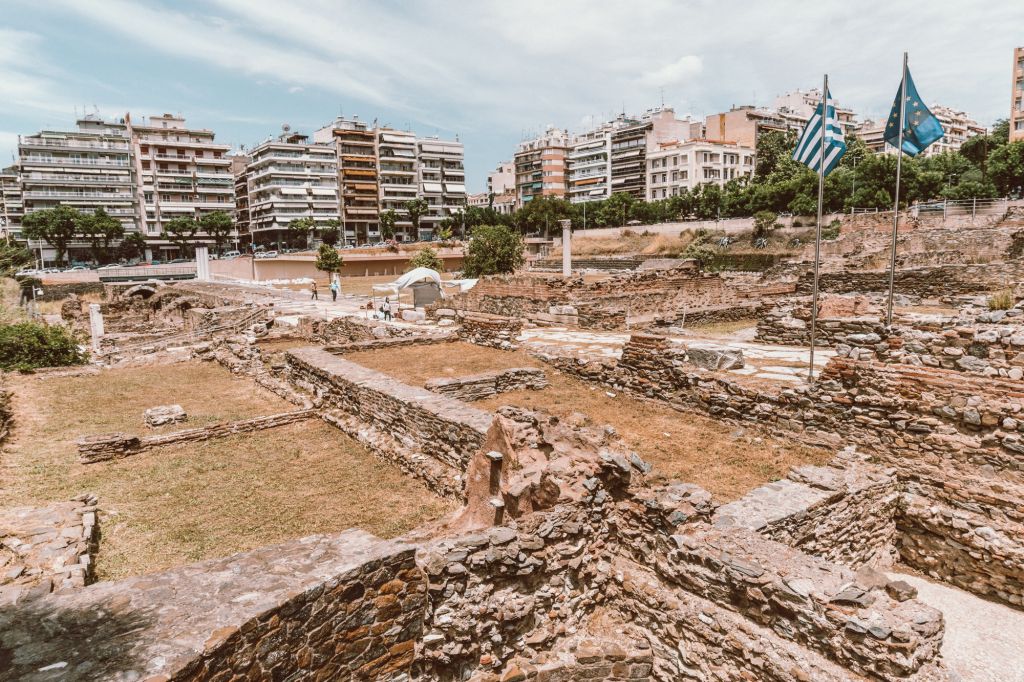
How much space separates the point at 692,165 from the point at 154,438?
92.7 metres

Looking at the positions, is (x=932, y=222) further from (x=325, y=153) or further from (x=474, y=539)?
(x=325, y=153)

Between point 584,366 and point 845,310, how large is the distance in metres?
9.84

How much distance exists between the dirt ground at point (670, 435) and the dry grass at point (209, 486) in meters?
2.69

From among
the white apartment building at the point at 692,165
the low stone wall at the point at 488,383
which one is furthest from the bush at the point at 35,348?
the white apartment building at the point at 692,165

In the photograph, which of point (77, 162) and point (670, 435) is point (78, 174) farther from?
point (670, 435)

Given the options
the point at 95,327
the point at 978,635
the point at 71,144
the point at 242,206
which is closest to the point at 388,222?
the point at 242,206

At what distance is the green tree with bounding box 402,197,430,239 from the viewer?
10206 cm

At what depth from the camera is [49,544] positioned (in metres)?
6.25

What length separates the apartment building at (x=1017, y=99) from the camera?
57219 millimetres

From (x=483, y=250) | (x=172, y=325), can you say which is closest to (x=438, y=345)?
(x=172, y=325)

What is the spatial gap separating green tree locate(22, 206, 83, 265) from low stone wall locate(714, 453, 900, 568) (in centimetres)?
9699

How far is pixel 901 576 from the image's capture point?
673cm

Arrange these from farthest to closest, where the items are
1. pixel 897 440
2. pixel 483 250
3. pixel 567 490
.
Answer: pixel 483 250, pixel 897 440, pixel 567 490

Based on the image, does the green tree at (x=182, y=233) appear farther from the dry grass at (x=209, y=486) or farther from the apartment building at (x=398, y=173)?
the dry grass at (x=209, y=486)
